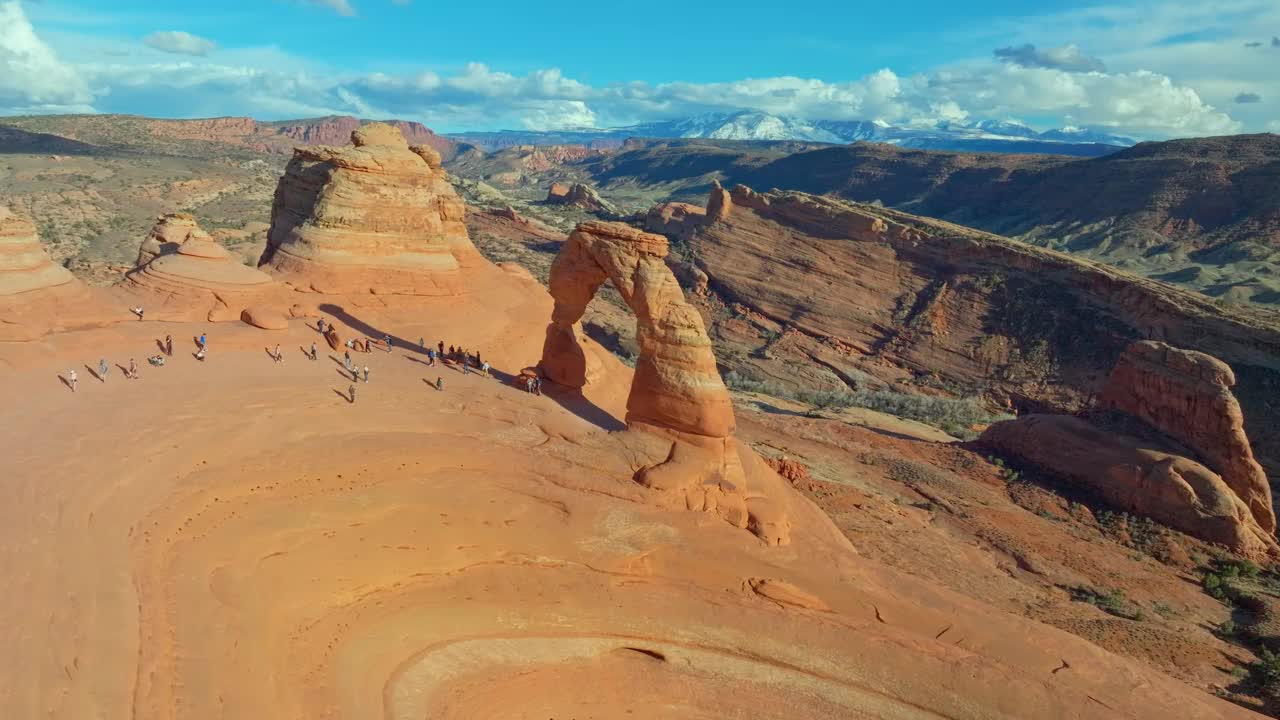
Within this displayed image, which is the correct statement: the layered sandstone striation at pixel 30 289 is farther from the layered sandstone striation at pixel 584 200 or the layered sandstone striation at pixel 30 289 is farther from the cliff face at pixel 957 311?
the layered sandstone striation at pixel 584 200

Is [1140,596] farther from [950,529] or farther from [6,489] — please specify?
[6,489]

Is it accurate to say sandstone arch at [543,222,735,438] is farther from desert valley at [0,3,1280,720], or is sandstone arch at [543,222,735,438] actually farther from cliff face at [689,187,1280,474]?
cliff face at [689,187,1280,474]

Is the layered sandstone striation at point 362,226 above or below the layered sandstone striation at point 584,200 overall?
below

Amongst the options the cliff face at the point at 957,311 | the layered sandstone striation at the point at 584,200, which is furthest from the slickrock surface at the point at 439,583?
the layered sandstone striation at the point at 584,200

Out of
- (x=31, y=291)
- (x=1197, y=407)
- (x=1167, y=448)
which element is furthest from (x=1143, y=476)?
(x=31, y=291)

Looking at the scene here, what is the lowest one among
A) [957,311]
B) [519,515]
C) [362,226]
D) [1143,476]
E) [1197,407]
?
[1143,476]

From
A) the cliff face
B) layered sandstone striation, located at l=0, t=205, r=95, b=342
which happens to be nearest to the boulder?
the cliff face

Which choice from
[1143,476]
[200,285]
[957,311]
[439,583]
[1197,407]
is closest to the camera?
[439,583]

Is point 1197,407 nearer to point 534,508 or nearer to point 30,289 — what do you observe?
point 534,508
